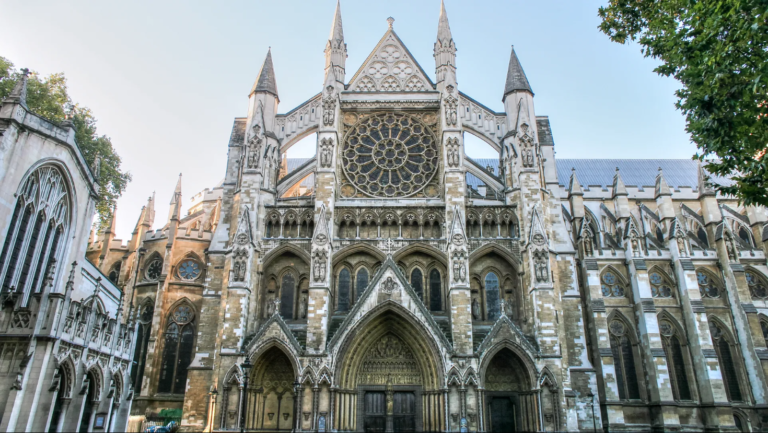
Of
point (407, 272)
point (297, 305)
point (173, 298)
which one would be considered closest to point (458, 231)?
point (407, 272)

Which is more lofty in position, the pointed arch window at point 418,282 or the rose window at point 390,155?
the rose window at point 390,155

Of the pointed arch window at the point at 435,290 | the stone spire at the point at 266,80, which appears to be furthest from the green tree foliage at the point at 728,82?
the stone spire at the point at 266,80

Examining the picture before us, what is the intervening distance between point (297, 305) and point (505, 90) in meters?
15.5

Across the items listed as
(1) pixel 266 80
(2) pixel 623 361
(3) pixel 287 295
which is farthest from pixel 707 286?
(1) pixel 266 80

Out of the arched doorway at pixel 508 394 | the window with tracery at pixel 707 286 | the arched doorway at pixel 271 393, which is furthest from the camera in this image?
the window with tracery at pixel 707 286

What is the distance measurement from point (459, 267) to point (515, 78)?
37.3ft

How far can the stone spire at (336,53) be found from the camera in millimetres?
27938

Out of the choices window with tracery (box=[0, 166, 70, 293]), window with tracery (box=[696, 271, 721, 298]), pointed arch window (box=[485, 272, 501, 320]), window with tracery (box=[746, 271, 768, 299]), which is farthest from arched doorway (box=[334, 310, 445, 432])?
window with tracery (box=[746, 271, 768, 299])

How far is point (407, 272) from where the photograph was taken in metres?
24.4

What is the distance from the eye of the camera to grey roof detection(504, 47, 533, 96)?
27.4 meters

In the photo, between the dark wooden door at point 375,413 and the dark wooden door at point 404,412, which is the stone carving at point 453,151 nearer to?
the dark wooden door at point 404,412

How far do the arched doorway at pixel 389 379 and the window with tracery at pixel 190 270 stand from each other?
11728 millimetres

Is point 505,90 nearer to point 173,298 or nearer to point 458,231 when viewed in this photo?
point 458,231

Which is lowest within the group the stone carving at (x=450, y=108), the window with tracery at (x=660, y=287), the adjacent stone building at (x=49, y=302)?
the adjacent stone building at (x=49, y=302)
